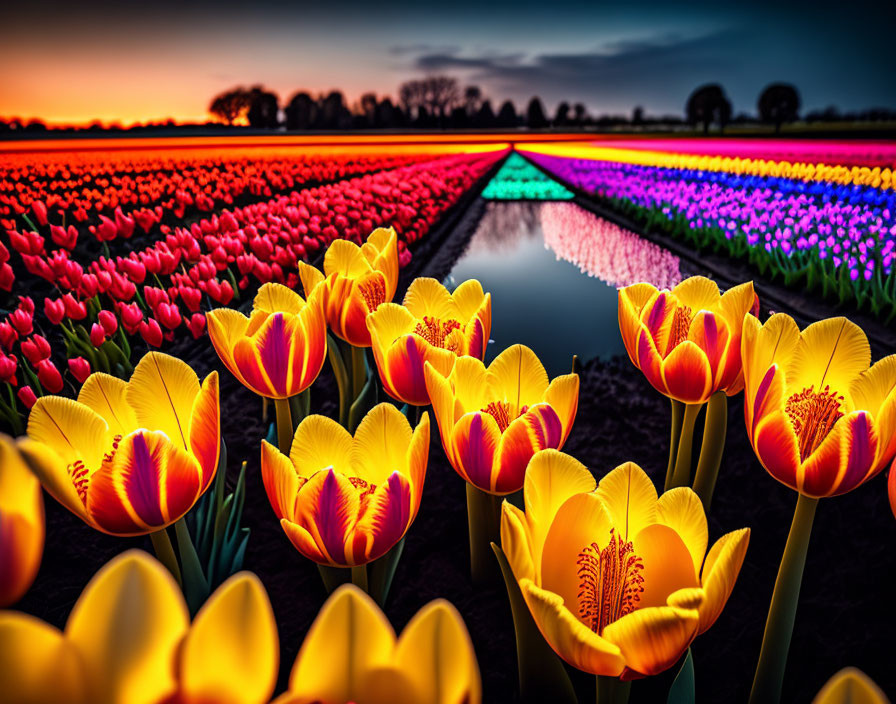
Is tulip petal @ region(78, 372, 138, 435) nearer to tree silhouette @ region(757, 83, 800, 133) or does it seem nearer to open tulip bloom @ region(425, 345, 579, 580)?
open tulip bloom @ region(425, 345, 579, 580)

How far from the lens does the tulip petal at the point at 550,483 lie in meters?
0.86

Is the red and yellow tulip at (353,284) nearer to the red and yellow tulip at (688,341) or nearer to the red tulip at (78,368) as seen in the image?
the red and yellow tulip at (688,341)

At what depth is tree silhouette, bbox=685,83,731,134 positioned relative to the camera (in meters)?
72.6

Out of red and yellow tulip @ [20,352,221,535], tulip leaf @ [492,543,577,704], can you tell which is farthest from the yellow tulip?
red and yellow tulip @ [20,352,221,535]

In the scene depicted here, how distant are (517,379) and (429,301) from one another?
1.54 feet

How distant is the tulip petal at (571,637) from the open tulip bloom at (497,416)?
345 mm

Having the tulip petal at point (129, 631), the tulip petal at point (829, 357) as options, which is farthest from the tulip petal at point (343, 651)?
the tulip petal at point (829, 357)

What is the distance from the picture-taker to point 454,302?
5.40ft

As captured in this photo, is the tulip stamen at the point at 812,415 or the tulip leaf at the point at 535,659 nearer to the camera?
the tulip leaf at the point at 535,659

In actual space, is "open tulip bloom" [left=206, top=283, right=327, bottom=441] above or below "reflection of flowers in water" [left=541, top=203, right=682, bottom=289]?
above

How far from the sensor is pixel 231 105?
71.4 meters

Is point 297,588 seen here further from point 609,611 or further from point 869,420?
point 869,420

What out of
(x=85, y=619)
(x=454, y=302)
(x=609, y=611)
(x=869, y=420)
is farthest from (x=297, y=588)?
(x=869, y=420)

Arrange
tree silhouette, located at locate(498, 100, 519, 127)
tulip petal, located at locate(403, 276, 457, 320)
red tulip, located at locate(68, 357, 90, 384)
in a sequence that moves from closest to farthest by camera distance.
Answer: tulip petal, located at locate(403, 276, 457, 320) → red tulip, located at locate(68, 357, 90, 384) → tree silhouette, located at locate(498, 100, 519, 127)
